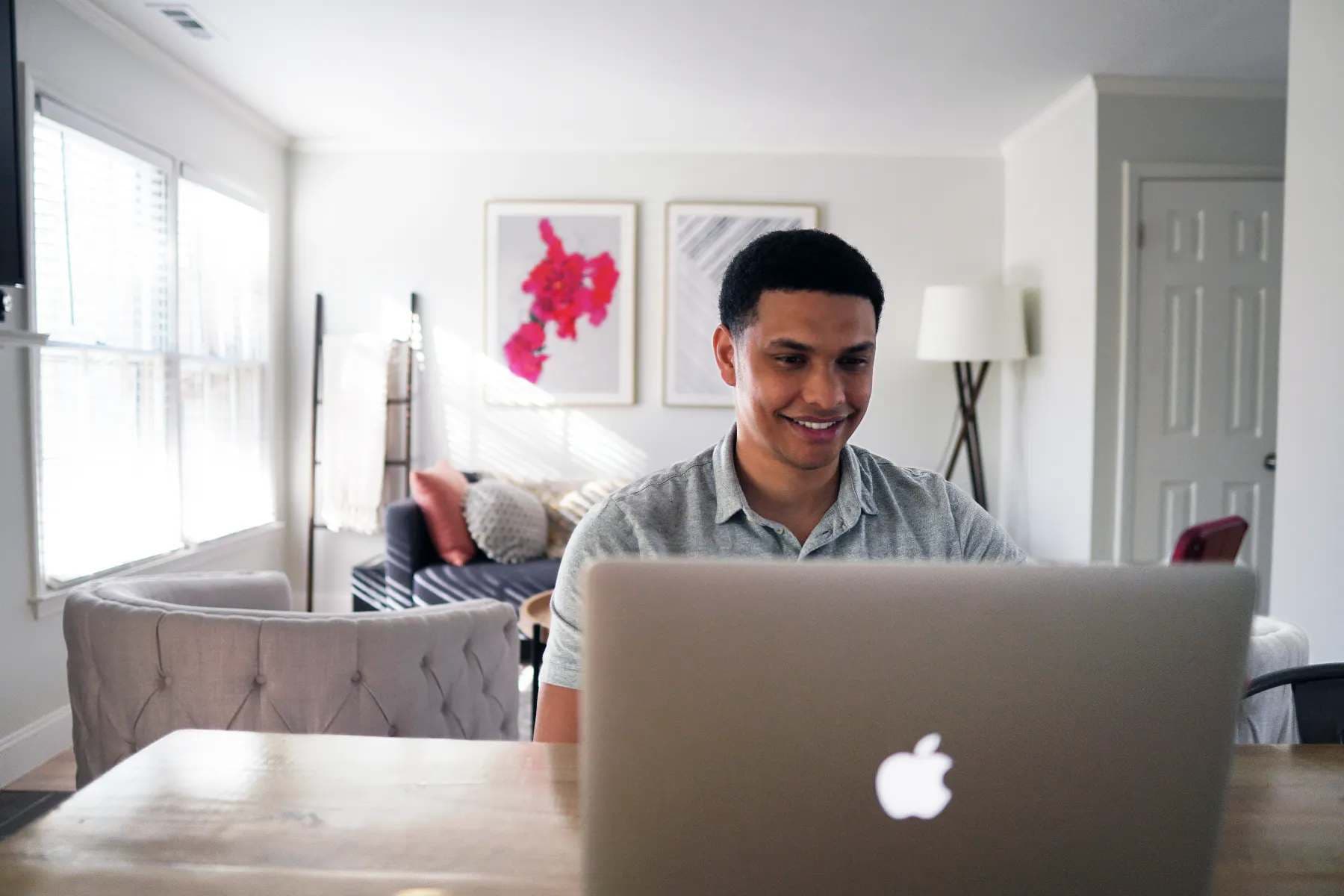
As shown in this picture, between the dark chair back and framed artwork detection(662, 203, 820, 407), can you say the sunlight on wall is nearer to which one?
framed artwork detection(662, 203, 820, 407)

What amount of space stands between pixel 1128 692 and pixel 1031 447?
4484 millimetres

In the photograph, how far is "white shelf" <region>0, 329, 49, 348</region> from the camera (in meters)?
2.31

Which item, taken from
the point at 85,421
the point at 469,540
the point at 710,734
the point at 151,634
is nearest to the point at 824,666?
the point at 710,734

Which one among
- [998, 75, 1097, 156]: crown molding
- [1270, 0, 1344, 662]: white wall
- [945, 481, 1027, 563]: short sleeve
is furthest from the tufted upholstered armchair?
[998, 75, 1097, 156]: crown molding

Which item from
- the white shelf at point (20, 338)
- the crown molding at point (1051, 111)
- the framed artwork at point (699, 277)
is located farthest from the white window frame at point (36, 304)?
the crown molding at point (1051, 111)

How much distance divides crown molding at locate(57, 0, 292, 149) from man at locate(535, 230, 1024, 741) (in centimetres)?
311

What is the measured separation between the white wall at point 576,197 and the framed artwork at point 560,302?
0.08m

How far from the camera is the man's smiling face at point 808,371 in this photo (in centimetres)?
126

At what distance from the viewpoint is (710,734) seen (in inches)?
23.4

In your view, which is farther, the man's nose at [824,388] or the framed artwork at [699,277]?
the framed artwork at [699,277]

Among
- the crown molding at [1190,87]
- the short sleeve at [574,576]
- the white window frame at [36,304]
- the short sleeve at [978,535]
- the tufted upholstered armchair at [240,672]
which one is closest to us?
the short sleeve at [574,576]

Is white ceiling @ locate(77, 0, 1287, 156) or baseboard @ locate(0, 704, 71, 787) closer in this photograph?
baseboard @ locate(0, 704, 71, 787)

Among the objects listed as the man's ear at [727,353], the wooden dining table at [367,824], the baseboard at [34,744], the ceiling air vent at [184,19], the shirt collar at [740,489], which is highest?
the ceiling air vent at [184,19]

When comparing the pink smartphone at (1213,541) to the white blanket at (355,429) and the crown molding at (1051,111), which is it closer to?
the crown molding at (1051,111)
